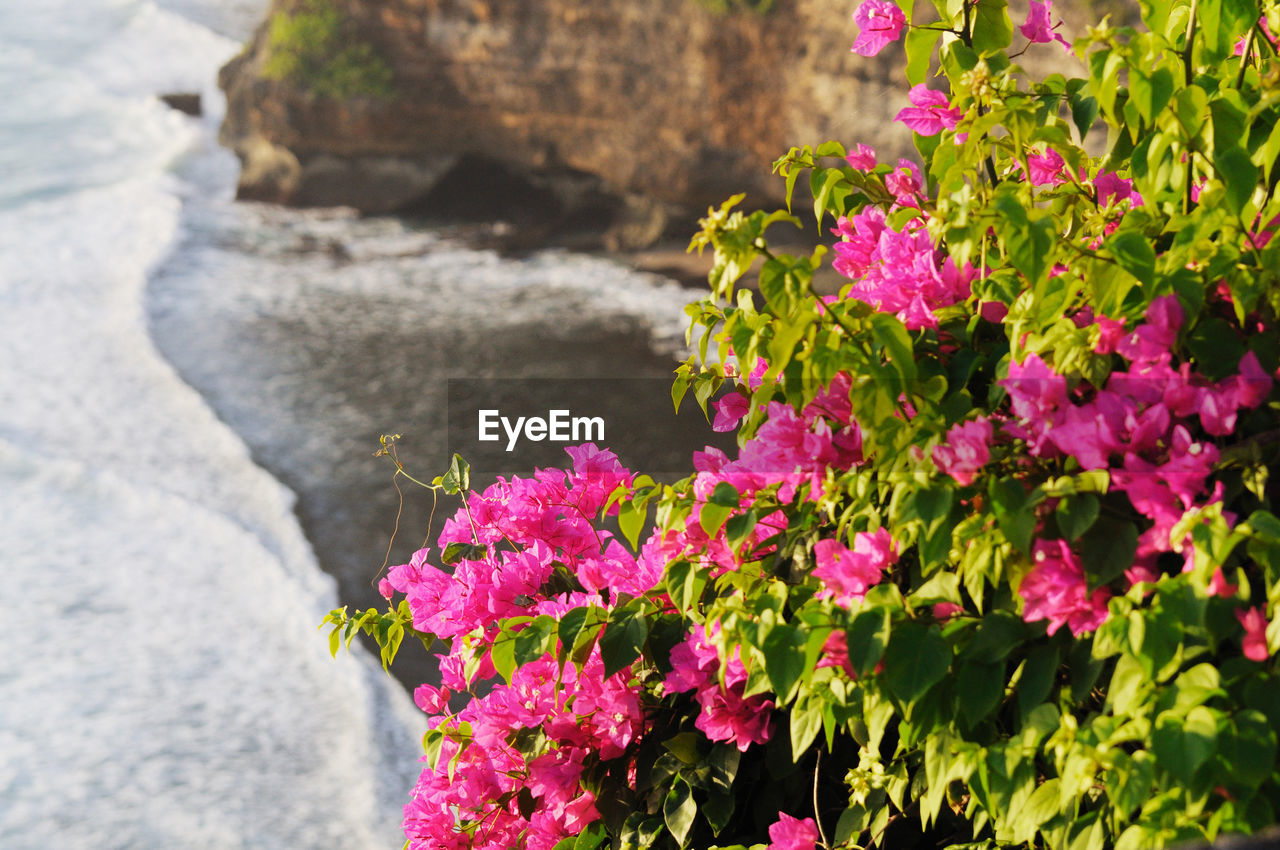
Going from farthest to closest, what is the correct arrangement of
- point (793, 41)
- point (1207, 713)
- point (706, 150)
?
point (706, 150), point (793, 41), point (1207, 713)

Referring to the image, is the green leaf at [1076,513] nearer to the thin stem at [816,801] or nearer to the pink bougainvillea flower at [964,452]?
the pink bougainvillea flower at [964,452]

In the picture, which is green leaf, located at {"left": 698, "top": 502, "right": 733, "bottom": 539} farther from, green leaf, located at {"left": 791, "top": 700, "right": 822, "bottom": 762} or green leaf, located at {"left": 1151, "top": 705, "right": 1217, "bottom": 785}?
green leaf, located at {"left": 1151, "top": 705, "right": 1217, "bottom": 785}

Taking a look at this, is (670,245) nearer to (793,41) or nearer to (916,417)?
(793,41)

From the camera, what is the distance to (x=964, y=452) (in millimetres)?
1045

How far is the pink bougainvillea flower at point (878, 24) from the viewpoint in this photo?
1409 millimetres

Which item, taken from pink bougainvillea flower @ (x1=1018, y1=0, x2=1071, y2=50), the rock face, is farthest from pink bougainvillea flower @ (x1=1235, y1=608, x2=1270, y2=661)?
the rock face

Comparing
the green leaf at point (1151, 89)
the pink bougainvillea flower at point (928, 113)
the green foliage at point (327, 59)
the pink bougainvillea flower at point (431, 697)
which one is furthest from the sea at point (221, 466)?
the green leaf at point (1151, 89)

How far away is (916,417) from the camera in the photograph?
1109mm

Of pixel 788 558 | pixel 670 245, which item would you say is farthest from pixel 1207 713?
pixel 670 245

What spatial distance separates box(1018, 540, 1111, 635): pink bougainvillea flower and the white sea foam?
9.60 feet

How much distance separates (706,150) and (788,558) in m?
7.41

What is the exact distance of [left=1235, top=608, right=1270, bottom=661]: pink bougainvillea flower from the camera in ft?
3.04

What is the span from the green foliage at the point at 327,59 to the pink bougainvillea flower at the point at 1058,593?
956 centimetres

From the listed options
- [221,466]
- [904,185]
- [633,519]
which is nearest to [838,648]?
[633,519]
